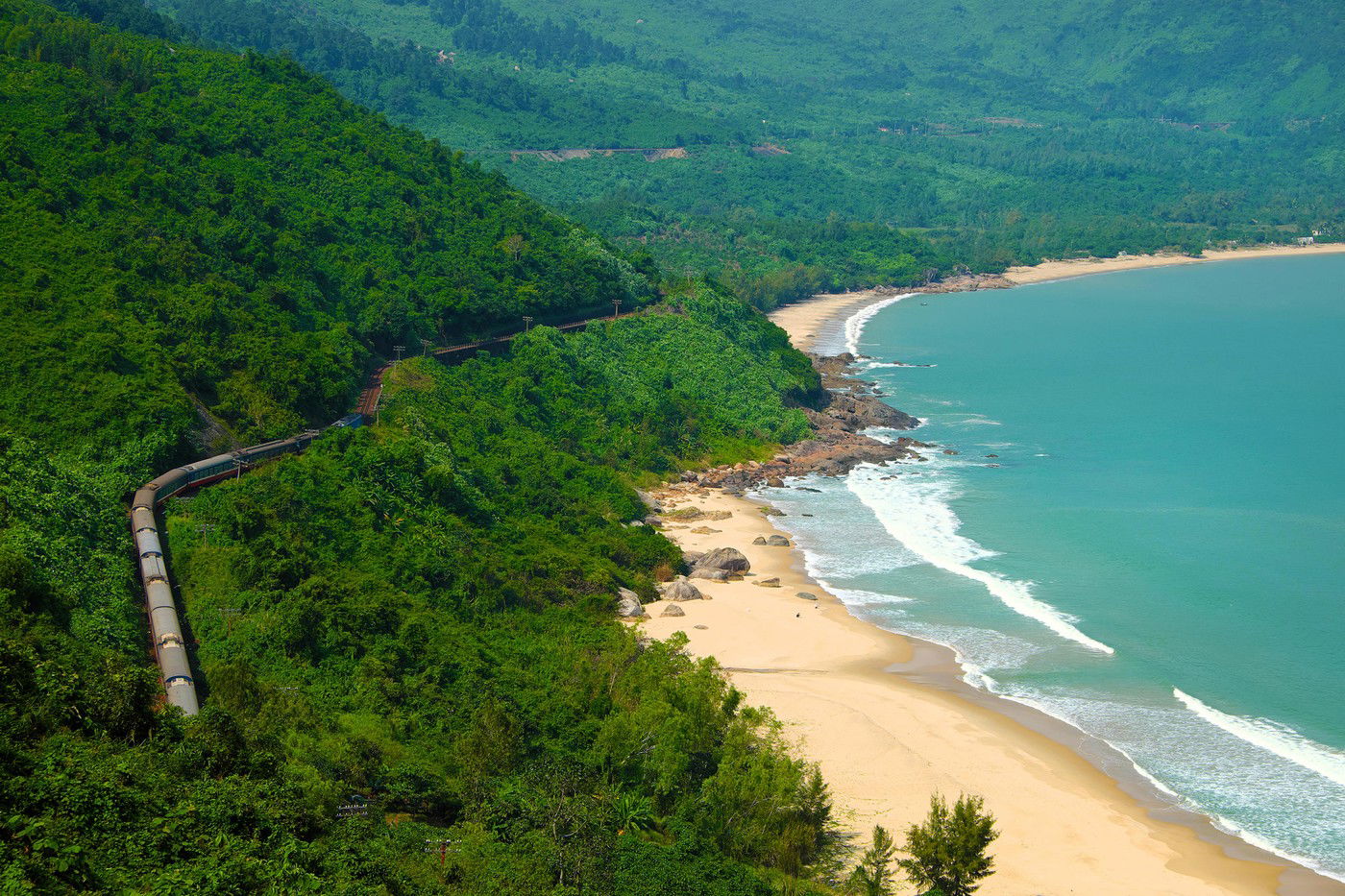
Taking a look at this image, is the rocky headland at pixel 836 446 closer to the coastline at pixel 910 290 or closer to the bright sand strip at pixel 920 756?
the bright sand strip at pixel 920 756

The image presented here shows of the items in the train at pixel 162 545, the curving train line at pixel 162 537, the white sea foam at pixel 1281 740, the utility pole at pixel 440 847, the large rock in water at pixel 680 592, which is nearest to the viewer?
the utility pole at pixel 440 847

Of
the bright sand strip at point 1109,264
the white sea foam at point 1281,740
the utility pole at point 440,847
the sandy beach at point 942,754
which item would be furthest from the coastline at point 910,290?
the utility pole at point 440,847

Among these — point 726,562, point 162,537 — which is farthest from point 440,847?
point 726,562

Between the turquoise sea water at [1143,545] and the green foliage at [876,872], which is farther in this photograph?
the turquoise sea water at [1143,545]

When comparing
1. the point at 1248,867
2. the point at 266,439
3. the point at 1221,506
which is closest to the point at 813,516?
the point at 1221,506

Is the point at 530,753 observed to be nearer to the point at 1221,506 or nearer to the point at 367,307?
the point at 367,307

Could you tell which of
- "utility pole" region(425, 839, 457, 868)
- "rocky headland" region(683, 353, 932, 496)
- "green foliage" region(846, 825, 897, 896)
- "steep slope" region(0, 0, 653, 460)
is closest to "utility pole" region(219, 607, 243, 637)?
"steep slope" region(0, 0, 653, 460)
